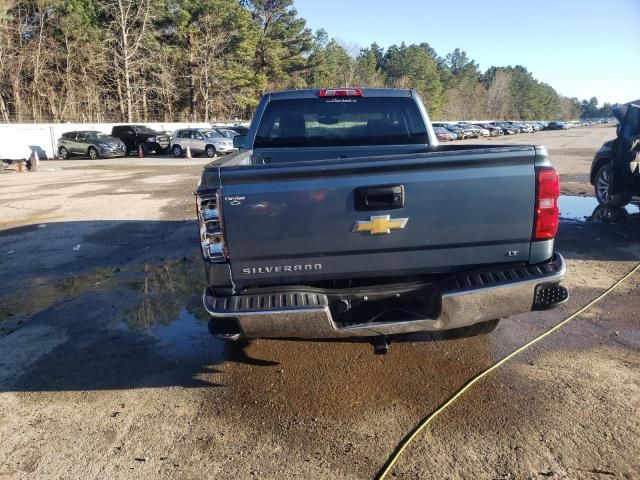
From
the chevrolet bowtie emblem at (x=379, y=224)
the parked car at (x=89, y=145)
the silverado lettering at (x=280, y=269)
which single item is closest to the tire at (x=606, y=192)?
the chevrolet bowtie emblem at (x=379, y=224)

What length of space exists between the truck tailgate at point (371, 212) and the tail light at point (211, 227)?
47mm

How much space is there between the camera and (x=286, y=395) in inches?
137

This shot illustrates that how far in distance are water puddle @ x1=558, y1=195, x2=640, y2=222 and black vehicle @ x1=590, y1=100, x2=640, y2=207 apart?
0.25 metres

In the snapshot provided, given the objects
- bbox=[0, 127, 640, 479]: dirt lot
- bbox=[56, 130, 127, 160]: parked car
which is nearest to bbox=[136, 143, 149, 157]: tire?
bbox=[56, 130, 127, 160]: parked car

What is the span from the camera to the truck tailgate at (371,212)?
3.01 metres

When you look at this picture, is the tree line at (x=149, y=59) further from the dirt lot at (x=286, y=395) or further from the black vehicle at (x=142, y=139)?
the dirt lot at (x=286, y=395)

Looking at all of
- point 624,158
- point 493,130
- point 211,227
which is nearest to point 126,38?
point 624,158

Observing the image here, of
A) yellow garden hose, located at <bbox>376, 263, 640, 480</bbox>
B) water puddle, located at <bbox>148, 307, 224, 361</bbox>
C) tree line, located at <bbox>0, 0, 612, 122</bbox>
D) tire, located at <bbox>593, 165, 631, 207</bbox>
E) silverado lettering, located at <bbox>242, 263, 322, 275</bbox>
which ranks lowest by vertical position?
water puddle, located at <bbox>148, 307, 224, 361</bbox>

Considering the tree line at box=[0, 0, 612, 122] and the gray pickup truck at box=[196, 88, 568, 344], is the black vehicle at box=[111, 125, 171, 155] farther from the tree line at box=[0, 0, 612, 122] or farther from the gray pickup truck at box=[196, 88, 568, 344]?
the gray pickup truck at box=[196, 88, 568, 344]

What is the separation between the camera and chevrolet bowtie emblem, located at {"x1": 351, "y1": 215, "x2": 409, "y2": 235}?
3.06 metres

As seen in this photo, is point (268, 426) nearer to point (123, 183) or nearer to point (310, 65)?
point (123, 183)

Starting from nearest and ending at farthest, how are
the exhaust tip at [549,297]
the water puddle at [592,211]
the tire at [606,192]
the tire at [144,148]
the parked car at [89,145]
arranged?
the exhaust tip at [549,297] → the water puddle at [592,211] → the tire at [606,192] → the parked car at [89,145] → the tire at [144,148]

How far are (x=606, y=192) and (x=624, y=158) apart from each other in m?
1.44

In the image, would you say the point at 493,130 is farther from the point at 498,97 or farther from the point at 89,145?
the point at 498,97
